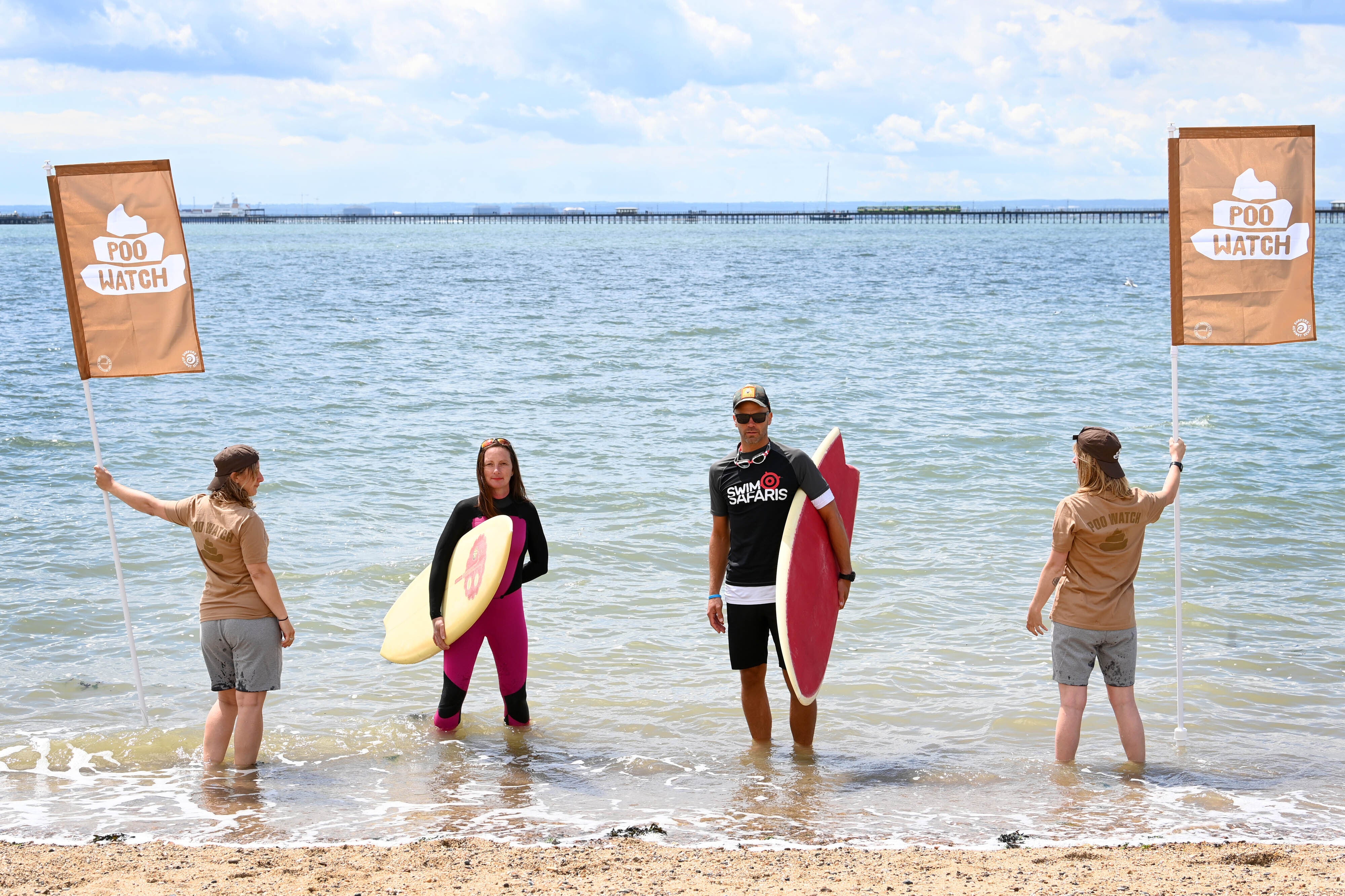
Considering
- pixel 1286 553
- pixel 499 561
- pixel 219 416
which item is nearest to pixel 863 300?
pixel 219 416

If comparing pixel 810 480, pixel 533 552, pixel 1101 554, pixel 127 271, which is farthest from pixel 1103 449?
pixel 127 271

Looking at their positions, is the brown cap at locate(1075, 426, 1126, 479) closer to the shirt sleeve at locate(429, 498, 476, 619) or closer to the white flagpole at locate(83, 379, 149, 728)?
the shirt sleeve at locate(429, 498, 476, 619)

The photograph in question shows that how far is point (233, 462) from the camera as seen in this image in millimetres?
5059

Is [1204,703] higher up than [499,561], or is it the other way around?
[499,561]

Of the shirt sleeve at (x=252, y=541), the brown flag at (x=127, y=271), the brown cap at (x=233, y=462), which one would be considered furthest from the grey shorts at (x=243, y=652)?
the brown flag at (x=127, y=271)

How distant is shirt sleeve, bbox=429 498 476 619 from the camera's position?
18.5 feet

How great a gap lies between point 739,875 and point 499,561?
6.46 feet

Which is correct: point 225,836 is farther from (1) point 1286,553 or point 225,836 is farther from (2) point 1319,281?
(2) point 1319,281

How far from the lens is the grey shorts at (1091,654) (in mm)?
5078

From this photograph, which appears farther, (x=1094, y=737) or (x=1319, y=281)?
(x=1319, y=281)

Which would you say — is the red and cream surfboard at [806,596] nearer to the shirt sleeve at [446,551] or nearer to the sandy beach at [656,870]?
the sandy beach at [656,870]

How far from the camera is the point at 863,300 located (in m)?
37.3

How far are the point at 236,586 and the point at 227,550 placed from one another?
0.61 ft

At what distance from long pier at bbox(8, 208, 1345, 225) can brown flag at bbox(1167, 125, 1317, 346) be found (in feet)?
458
